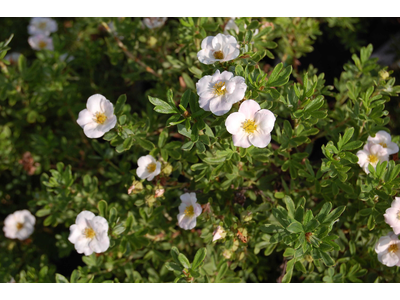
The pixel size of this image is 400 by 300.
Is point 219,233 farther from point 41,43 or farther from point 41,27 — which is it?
point 41,27

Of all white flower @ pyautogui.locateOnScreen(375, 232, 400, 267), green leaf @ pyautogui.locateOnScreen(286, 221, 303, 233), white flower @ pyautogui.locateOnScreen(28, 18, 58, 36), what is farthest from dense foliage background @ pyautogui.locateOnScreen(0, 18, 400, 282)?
white flower @ pyautogui.locateOnScreen(28, 18, 58, 36)

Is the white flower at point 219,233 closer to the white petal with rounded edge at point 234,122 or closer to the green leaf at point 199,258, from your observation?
the green leaf at point 199,258

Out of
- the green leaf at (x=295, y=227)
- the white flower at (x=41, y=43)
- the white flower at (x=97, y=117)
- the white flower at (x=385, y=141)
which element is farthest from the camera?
the white flower at (x=41, y=43)

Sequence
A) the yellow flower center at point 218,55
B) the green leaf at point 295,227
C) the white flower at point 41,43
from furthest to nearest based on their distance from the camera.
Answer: the white flower at point 41,43
the yellow flower center at point 218,55
the green leaf at point 295,227

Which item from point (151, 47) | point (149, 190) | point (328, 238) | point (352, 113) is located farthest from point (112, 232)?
point (352, 113)

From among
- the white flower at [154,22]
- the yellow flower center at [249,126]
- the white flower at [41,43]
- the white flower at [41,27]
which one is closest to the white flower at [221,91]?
the yellow flower center at [249,126]

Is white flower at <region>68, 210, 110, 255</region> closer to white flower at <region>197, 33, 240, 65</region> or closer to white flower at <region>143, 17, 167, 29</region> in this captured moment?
white flower at <region>197, 33, 240, 65</region>
